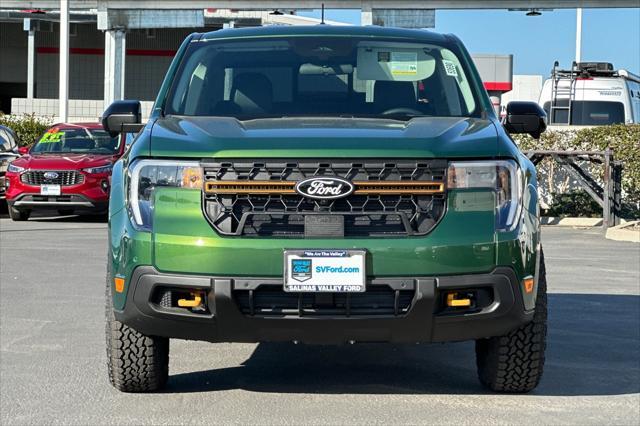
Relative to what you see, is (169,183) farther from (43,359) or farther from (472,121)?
(43,359)

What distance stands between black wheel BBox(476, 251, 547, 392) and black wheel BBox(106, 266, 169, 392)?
1.57 metres

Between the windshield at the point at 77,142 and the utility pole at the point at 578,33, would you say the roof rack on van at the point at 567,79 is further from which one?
the utility pole at the point at 578,33

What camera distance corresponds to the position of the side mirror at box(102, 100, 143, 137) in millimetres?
6504

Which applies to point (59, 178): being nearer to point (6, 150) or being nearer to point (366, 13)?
point (6, 150)

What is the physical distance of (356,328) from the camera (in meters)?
5.21

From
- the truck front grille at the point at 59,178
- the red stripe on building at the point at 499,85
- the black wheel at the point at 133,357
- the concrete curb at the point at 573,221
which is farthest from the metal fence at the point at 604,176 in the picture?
the red stripe on building at the point at 499,85

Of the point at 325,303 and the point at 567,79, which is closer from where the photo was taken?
the point at 325,303

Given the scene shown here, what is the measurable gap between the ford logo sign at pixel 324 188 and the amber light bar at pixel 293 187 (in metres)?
0.03

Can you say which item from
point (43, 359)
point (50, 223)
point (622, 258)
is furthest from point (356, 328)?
point (50, 223)

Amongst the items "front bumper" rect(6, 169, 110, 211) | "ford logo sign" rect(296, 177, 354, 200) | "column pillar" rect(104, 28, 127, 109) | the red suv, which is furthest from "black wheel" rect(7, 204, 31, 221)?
"ford logo sign" rect(296, 177, 354, 200)

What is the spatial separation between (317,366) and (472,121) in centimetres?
165

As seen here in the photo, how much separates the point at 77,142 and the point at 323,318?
1414cm

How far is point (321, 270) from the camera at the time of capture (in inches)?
201

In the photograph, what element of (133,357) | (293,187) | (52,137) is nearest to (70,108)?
(52,137)
